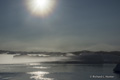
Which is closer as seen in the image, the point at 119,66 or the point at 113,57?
the point at 119,66

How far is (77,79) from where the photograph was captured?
49938 millimetres

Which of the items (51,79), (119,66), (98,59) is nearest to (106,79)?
(51,79)

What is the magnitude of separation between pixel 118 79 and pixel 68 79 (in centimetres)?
871

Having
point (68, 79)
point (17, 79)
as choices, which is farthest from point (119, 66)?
point (17, 79)

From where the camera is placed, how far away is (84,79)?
50.2 m

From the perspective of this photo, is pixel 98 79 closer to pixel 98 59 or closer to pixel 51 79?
pixel 51 79

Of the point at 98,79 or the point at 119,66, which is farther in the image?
the point at 119,66

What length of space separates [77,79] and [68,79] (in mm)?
1458

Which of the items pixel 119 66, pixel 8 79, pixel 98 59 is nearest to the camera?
pixel 8 79

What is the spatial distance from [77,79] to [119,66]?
995 inches

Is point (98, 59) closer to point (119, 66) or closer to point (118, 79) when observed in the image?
point (119, 66)

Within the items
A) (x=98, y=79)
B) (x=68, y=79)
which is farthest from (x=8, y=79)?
(x=98, y=79)

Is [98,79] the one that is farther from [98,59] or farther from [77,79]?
[98,59]

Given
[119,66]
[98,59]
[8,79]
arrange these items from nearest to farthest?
[8,79]
[119,66]
[98,59]
